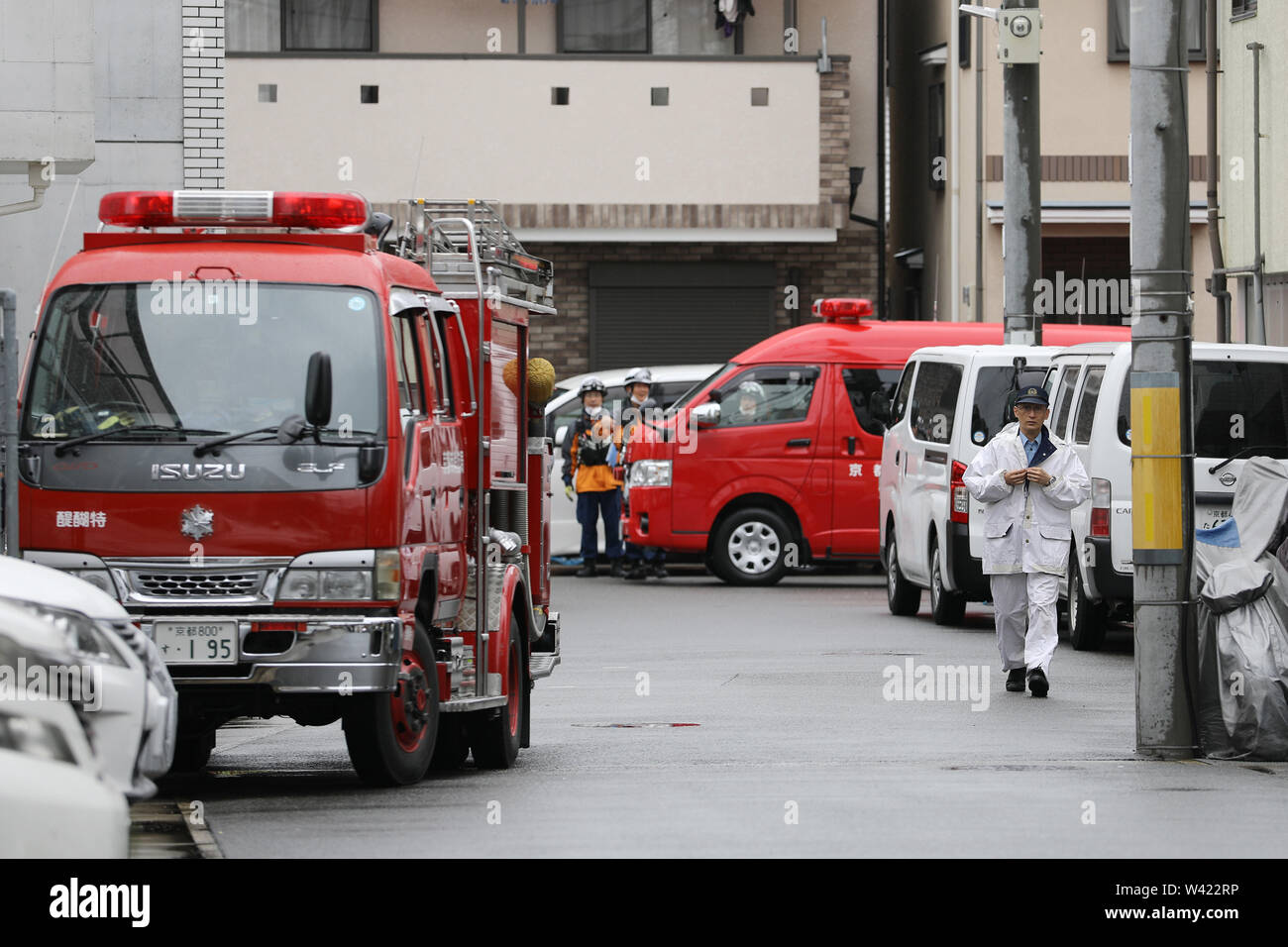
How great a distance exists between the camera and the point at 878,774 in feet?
35.2

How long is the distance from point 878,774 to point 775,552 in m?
13.2

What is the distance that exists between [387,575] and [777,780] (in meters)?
2.00

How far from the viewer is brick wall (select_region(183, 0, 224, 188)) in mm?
21172

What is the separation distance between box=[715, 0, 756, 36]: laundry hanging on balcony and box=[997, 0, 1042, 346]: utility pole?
899 centimetres

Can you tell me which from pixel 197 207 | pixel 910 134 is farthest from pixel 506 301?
pixel 910 134

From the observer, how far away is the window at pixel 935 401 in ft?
63.2

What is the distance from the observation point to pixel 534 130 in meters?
30.8

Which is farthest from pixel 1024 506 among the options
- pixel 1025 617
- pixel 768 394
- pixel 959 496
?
pixel 768 394

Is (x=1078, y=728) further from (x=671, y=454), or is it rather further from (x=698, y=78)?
(x=698, y=78)

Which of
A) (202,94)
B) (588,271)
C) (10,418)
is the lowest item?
(10,418)

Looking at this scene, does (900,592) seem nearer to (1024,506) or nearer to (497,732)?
(1024,506)

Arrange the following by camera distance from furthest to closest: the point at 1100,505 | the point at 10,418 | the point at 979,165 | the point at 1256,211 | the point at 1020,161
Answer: the point at 979,165, the point at 1256,211, the point at 1020,161, the point at 1100,505, the point at 10,418

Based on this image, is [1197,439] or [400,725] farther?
[1197,439]

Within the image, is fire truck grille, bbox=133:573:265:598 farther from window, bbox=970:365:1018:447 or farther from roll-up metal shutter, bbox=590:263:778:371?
roll-up metal shutter, bbox=590:263:778:371
